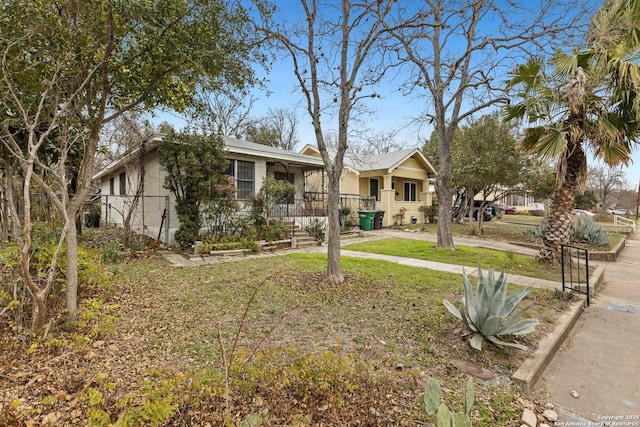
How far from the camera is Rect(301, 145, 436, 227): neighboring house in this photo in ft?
61.5

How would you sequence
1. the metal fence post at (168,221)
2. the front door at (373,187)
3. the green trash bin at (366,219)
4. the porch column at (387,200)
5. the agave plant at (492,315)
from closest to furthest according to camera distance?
the agave plant at (492,315) → the metal fence post at (168,221) → the green trash bin at (366,219) → the porch column at (387,200) → the front door at (373,187)

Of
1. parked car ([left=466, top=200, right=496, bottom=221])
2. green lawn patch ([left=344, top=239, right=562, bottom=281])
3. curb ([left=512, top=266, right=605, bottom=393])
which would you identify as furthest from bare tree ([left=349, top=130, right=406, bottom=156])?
parked car ([left=466, top=200, right=496, bottom=221])

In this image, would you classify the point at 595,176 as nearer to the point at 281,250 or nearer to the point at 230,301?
the point at 281,250

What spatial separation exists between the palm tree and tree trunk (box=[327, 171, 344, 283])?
17.1 feet

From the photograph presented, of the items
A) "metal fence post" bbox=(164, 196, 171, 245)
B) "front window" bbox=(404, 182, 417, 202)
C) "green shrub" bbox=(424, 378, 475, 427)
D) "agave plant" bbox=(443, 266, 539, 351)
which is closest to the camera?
"green shrub" bbox=(424, 378, 475, 427)

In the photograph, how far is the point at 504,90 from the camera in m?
8.32

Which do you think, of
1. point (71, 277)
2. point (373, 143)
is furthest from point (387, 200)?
point (71, 277)

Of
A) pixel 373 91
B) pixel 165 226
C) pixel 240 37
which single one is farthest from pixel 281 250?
pixel 240 37

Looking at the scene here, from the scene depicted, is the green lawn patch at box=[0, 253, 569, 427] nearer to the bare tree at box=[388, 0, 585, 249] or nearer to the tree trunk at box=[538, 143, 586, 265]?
the tree trunk at box=[538, 143, 586, 265]

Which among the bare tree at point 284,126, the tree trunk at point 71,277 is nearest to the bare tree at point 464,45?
the tree trunk at point 71,277

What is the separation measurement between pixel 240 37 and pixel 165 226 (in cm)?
771

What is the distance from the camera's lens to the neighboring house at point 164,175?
10.6 m

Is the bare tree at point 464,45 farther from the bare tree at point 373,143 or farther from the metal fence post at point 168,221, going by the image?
the metal fence post at point 168,221

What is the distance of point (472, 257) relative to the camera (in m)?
9.41
